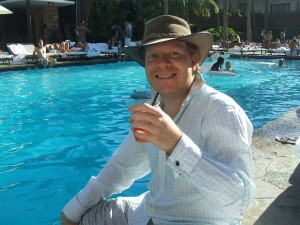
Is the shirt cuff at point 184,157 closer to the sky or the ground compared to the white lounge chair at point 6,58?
closer to the ground

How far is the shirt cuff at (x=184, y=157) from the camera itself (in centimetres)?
141

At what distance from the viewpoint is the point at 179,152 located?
1.41 m

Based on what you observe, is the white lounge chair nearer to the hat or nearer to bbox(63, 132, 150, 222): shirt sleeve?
bbox(63, 132, 150, 222): shirt sleeve

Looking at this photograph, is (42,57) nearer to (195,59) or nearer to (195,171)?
(195,59)

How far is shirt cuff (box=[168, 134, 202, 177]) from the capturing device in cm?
141

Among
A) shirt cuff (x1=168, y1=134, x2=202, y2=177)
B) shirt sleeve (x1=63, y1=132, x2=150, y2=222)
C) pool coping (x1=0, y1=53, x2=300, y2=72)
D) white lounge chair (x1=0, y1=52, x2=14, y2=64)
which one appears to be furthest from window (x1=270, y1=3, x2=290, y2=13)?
shirt cuff (x1=168, y1=134, x2=202, y2=177)

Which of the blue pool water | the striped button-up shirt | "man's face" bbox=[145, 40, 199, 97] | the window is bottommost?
the blue pool water

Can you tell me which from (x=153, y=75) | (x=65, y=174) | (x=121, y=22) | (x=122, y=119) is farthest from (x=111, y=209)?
(x=121, y=22)

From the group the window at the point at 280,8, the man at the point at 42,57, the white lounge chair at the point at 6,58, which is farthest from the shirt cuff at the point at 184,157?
the window at the point at 280,8

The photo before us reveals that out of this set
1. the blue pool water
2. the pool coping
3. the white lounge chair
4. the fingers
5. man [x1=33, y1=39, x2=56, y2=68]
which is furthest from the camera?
the white lounge chair

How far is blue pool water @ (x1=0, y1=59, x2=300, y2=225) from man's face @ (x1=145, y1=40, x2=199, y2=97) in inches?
110

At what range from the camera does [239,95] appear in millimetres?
10883

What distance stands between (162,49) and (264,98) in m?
9.26

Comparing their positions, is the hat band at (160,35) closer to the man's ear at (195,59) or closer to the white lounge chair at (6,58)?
the man's ear at (195,59)
